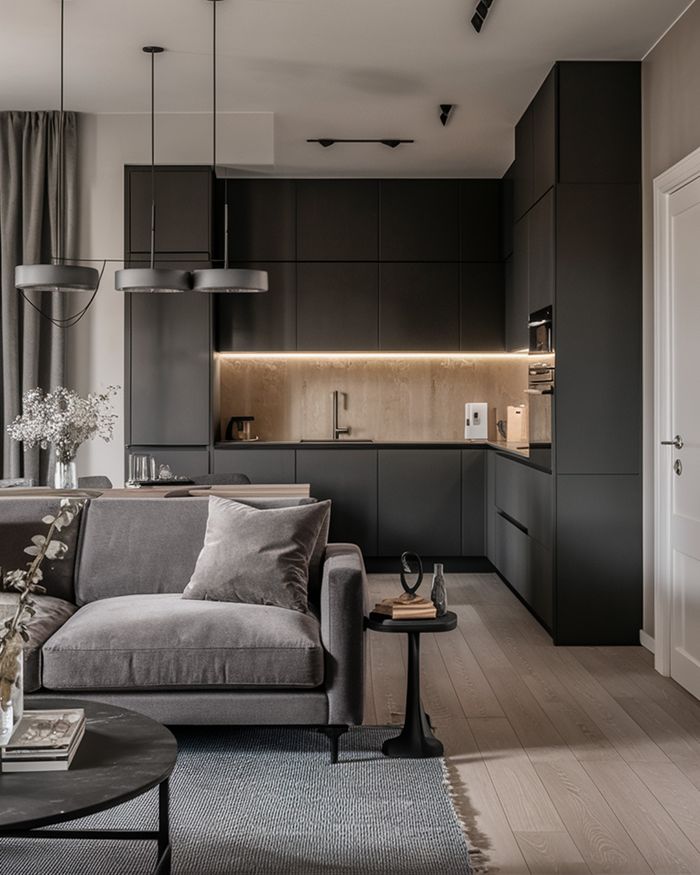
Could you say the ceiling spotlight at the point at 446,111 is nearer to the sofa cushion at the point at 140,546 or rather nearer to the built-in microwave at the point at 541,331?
the built-in microwave at the point at 541,331

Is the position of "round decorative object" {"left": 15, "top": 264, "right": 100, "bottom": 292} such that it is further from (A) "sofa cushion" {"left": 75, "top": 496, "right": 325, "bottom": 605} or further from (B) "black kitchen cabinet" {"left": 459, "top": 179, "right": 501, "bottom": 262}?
(B) "black kitchen cabinet" {"left": 459, "top": 179, "right": 501, "bottom": 262}

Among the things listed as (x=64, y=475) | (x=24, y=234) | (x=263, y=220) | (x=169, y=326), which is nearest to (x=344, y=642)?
(x=64, y=475)

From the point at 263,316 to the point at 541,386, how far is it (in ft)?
8.95

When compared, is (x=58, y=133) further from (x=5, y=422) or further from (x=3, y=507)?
(x=3, y=507)

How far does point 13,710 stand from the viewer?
7.80ft

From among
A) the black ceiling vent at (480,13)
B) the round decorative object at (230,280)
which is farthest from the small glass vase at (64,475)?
the black ceiling vent at (480,13)

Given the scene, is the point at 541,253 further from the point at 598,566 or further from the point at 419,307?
the point at 419,307

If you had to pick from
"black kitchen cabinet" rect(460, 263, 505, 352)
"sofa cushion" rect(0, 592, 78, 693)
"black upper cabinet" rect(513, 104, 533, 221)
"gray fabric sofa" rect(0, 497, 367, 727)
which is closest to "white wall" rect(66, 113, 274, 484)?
"black upper cabinet" rect(513, 104, 533, 221)

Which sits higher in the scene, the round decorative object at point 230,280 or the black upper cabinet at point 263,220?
the black upper cabinet at point 263,220

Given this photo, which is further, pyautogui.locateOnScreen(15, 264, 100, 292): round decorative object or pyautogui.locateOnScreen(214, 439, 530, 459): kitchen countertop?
pyautogui.locateOnScreen(214, 439, 530, 459): kitchen countertop

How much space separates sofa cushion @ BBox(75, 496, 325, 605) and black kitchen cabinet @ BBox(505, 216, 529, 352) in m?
2.72

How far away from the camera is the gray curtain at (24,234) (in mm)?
6484

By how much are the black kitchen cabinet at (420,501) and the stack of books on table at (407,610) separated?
3.74 m

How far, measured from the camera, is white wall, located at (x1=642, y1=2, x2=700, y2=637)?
4.44m
